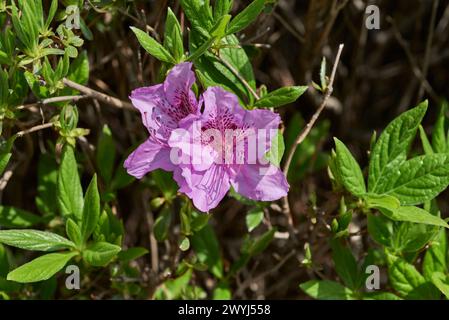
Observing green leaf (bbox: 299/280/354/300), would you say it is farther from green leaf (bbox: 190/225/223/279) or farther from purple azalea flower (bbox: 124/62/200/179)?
purple azalea flower (bbox: 124/62/200/179)

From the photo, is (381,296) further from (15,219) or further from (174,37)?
(15,219)

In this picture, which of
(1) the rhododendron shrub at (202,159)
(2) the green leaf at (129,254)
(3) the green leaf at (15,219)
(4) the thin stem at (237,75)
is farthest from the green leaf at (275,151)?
(3) the green leaf at (15,219)

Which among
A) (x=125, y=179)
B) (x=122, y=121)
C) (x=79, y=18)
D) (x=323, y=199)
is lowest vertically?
(x=323, y=199)

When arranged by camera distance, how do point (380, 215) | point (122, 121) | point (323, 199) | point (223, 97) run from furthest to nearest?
point (323, 199) < point (122, 121) < point (380, 215) < point (223, 97)

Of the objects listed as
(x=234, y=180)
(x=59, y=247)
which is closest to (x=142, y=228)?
(x=59, y=247)

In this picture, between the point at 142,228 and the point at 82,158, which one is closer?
the point at 82,158

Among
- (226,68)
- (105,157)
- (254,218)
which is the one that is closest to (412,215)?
(254,218)

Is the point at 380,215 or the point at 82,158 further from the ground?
the point at 82,158

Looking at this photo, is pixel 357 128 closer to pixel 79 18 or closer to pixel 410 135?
pixel 410 135

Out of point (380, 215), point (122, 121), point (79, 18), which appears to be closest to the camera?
point (79, 18)
